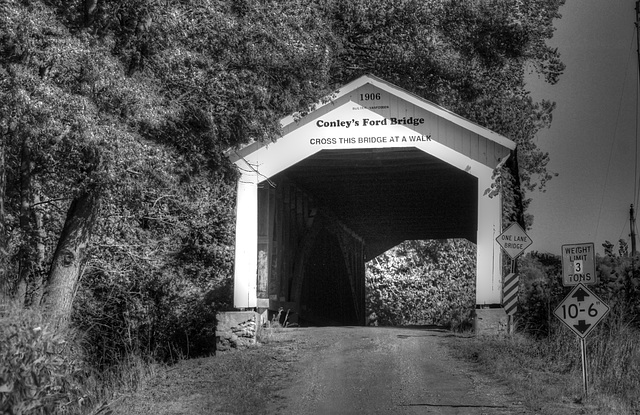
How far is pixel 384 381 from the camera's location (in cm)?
1561

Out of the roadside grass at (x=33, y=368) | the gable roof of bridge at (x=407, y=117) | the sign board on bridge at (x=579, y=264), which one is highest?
the gable roof of bridge at (x=407, y=117)

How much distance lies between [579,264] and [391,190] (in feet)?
42.2

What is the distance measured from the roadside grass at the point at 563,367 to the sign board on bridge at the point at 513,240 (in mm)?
2002

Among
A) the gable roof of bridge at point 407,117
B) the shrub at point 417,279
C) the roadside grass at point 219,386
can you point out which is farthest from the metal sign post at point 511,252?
the shrub at point 417,279

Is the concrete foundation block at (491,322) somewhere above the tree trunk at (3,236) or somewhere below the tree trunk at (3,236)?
below

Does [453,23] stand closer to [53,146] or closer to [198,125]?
[198,125]

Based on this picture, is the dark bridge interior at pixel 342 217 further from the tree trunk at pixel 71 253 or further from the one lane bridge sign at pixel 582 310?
the one lane bridge sign at pixel 582 310

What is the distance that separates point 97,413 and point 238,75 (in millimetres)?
7073

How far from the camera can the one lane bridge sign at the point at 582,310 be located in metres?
15.1

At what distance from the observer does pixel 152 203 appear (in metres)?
21.4

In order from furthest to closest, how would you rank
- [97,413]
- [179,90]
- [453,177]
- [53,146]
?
[453,177] → [179,90] → [53,146] → [97,413]

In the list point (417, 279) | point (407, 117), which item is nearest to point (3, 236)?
point (407, 117)

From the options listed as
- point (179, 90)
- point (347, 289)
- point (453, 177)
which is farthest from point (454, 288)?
point (179, 90)

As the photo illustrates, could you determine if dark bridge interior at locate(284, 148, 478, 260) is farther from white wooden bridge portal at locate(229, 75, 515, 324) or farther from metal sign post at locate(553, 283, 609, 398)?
metal sign post at locate(553, 283, 609, 398)
